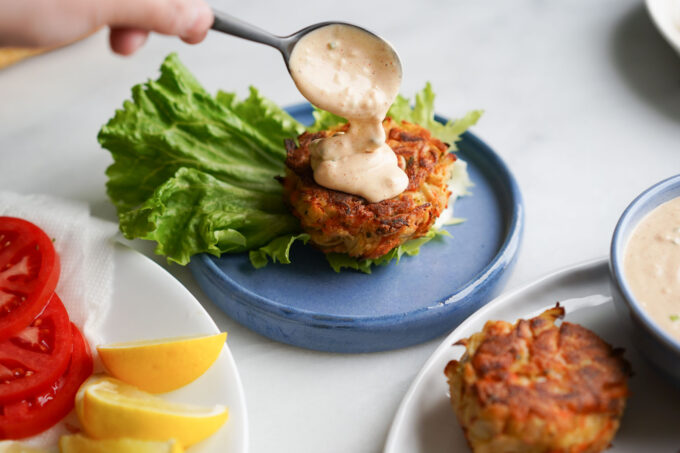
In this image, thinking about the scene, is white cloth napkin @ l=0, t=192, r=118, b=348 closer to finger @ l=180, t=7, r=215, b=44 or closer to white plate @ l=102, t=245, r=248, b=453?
white plate @ l=102, t=245, r=248, b=453

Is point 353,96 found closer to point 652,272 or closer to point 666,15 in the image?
point 652,272

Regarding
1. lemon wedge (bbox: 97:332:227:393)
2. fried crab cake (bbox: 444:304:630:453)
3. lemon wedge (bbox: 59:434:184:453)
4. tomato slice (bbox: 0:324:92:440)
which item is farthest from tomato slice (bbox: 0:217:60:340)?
fried crab cake (bbox: 444:304:630:453)

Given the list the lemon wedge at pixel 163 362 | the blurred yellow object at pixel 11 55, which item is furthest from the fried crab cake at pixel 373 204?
the blurred yellow object at pixel 11 55

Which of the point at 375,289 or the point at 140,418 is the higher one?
the point at 140,418

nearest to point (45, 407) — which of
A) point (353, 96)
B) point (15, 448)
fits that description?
point (15, 448)

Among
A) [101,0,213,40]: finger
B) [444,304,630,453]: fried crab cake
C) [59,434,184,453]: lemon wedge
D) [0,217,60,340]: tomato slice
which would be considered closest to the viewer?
[444,304,630,453]: fried crab cake
